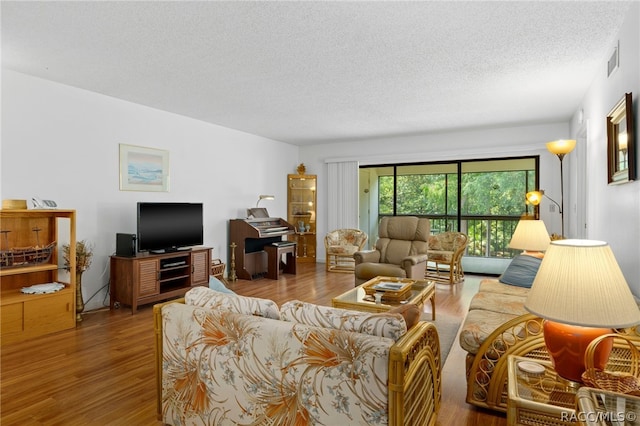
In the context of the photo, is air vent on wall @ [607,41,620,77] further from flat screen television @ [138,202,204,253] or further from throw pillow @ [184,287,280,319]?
flat screen television @ [138,202,204,253]

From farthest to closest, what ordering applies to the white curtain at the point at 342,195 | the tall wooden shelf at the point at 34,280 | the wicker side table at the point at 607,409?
the white curtain at the point at 342,195 → the tall wooden shelf at the point at 34,280 → the wicker side table at the point at 607,409

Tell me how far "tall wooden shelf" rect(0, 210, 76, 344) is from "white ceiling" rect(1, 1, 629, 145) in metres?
1.47

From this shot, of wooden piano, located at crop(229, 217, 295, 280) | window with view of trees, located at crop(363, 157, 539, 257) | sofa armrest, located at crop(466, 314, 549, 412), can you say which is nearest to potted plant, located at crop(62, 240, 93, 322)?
wooden piano, located at crop(229, 217, 295, 280)

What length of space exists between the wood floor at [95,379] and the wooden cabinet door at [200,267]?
0.86 meters

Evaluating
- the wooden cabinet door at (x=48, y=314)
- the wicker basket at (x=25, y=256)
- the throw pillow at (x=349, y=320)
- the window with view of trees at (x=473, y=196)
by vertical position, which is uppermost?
the window with view of trees at (x=473, y=196)

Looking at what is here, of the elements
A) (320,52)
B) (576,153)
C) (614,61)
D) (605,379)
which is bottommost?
(605,379)

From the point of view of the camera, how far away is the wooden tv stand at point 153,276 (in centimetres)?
426

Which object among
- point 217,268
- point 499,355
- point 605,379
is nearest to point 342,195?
point 217,268

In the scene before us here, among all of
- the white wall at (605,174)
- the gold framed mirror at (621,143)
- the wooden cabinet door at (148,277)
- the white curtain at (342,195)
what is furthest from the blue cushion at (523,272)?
the white curtain at (342,195)

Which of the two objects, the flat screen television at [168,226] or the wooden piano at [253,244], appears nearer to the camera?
the flat screen television at [168,226]

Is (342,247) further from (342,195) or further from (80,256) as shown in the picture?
(80,256)

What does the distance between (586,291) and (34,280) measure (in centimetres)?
470

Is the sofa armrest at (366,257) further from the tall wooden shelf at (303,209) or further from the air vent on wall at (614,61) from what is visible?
the air vent on wall at (614,61)

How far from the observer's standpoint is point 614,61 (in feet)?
9.63
